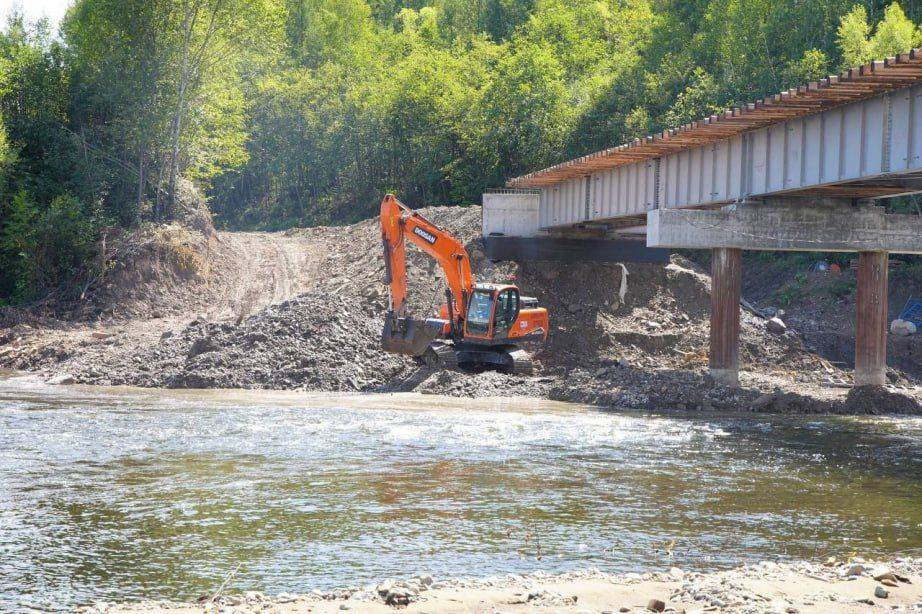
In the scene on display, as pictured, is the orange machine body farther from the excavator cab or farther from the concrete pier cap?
the concrete pier cap

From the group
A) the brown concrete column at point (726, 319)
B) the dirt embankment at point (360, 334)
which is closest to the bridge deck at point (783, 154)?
the brown concrete column at point (726, 319)

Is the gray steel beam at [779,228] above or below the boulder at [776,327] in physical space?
above

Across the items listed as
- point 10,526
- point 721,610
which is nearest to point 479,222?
point 10,526

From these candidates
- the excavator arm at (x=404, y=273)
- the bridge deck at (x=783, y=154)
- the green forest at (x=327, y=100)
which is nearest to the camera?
the bridge deck at (x=783, y=154)

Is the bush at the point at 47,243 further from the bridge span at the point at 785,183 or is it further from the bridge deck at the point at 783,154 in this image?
the bridge span at the point at 785,183

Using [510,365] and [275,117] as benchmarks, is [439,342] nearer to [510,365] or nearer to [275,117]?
[510,365]

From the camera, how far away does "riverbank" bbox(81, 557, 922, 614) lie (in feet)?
30.5

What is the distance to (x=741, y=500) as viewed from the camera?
51.4 ft

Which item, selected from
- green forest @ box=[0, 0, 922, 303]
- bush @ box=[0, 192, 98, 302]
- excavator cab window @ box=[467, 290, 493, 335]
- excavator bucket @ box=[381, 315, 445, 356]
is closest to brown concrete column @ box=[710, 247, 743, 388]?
excavator cab window @ box=[467, 290, 493, 335]

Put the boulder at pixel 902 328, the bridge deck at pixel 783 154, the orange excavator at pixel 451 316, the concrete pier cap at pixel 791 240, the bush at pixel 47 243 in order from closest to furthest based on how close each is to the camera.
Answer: the bridge deck at pixel 783 154 < the concrete pier cap at pixel 791 240 < the orange excavator at pixel 451 316 < the boulder at pixel 902 328 < the bush at pixel 47 243

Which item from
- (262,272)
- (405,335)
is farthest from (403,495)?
(262,272)

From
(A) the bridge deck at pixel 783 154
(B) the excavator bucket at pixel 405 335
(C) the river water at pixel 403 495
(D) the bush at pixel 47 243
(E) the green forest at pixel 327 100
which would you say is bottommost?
(C) the river water at pixel 403 495

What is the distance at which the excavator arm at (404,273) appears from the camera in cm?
3002

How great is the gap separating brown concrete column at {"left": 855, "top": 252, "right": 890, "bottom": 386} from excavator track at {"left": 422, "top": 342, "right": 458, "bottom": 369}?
40.1ft
